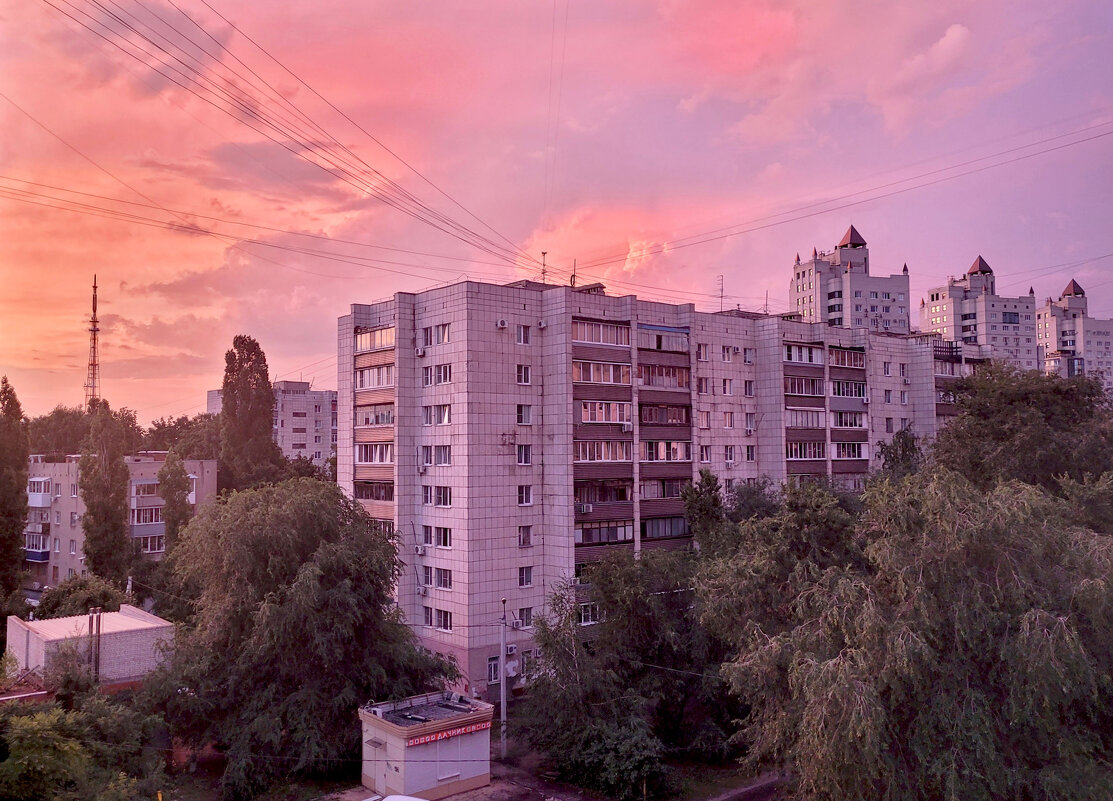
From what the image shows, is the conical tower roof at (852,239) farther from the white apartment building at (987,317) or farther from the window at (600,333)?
the window at (600,333)

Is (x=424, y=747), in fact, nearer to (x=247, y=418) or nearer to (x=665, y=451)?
(x=665, y=451)

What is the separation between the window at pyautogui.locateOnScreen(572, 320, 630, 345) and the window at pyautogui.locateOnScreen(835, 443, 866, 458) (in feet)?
67.3

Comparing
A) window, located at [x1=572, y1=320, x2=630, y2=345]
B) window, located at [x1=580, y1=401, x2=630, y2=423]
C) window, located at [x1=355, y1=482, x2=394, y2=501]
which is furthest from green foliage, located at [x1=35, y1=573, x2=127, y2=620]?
window, located at [x1=572, y1=320, x2=630, y2=345]

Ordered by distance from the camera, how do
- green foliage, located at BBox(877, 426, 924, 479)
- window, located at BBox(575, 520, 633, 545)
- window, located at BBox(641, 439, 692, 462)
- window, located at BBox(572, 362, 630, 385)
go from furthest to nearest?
green foliage, located at BBox(877, 426, 924, 479) → window, located at BBox(641, 439, 692, 462) → window, located at BBox(572, 362, 630, 385) → window, located at BBox(575, 520, 633, 545)

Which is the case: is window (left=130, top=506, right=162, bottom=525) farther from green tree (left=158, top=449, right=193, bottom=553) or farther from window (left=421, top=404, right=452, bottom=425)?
window (left=421, top=404, right=452, bottom=425)

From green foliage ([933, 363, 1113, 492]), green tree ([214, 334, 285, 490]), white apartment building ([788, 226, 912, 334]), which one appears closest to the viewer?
green foliage ([933, 363, 1113, 492])

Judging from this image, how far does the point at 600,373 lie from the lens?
1736 inches

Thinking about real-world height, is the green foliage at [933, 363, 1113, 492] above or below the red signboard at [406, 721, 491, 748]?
above

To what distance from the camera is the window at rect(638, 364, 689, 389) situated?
152 feet

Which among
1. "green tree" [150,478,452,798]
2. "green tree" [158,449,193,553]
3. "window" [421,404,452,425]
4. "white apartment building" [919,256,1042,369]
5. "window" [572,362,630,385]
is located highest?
"white apartment building" [919,256,1042,369]

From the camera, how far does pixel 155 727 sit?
2733 centimetres

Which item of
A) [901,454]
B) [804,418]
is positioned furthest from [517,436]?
[901,454]

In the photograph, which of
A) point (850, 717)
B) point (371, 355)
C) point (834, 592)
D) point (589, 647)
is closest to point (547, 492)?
point (589, 647)

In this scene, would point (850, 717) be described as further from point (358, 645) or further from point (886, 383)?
point (886, 383)
